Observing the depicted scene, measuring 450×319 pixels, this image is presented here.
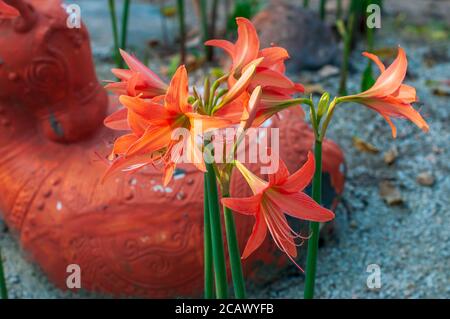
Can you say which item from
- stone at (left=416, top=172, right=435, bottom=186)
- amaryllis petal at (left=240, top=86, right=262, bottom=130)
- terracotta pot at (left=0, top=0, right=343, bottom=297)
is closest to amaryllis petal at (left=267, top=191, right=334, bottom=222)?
amaryllis petal at (left=240, top=86, right=262, bottom=130)

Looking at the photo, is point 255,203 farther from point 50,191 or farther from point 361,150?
point 361,150

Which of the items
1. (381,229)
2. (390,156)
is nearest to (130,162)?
(381,229)

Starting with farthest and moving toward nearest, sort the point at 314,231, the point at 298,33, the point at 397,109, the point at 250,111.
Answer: the point at 298,33, the point at 314,231, the point at 397,109, the point at 250,111

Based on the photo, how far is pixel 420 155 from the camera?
257 cm

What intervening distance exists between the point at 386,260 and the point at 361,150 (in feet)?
2.09

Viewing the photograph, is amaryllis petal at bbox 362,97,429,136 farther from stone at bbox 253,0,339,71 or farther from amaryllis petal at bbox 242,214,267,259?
stone at bbox 253,0,339,71

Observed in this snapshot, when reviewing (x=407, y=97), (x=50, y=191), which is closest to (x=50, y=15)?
(x=50, y=191)

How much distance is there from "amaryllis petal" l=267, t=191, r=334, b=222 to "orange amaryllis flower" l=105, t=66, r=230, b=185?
0.12 meters

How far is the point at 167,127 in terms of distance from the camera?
0.85 m

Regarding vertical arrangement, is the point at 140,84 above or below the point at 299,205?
above

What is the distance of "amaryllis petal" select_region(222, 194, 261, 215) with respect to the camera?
0.83 m

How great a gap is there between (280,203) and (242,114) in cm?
13

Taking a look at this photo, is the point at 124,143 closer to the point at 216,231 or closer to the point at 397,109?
the point at 216,231

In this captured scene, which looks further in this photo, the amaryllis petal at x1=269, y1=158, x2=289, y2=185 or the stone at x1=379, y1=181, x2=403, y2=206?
the stone at x1=379, y1=181, x2=403, y2=206
